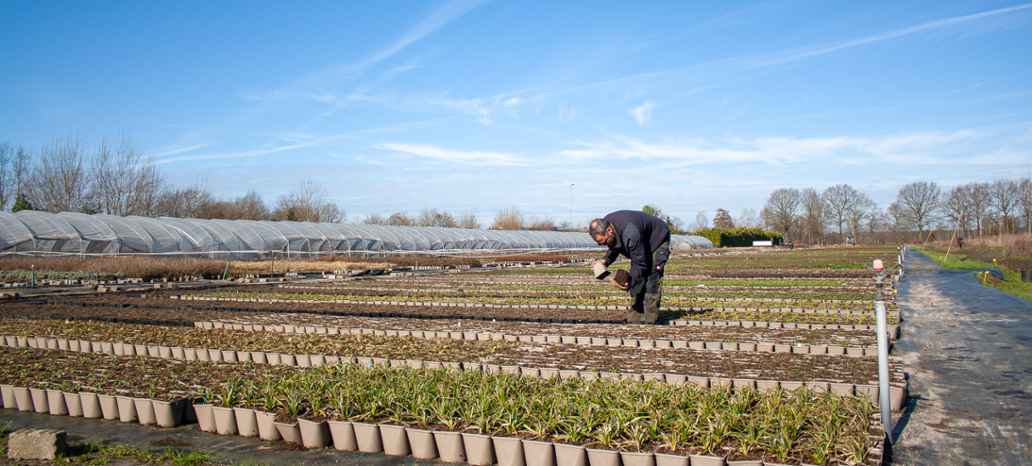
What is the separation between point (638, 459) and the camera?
3.92 metres

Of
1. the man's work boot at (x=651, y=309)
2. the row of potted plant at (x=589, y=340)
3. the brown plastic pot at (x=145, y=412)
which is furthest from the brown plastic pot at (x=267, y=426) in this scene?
the man's work boot at (x=651, y=309)

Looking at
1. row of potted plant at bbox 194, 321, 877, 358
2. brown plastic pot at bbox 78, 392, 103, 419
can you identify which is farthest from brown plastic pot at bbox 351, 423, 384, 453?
row of potted plant at bbox 194, 321, 877, 358

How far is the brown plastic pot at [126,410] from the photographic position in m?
5.41

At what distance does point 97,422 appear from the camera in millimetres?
5430

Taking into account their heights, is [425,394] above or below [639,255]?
below

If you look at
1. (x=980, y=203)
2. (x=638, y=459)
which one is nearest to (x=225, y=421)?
(x=638, y=459)

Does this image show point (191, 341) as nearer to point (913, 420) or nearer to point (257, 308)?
point (257, 308)

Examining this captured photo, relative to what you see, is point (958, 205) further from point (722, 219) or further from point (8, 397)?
point (8, 397)

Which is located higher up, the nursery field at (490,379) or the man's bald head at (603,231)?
the man's bald head at (603,231)

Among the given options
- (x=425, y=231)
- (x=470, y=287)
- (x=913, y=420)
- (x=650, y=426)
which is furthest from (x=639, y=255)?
(x=425, y=231)

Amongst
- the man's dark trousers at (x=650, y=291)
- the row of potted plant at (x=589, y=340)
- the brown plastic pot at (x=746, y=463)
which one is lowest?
the row of potted plant at (x=589, y=340)

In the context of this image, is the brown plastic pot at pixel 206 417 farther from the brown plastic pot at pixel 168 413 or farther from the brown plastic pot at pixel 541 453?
the brown plastic pot at pixel 541 453

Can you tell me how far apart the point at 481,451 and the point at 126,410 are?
120 inches

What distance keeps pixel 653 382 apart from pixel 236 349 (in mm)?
5000
